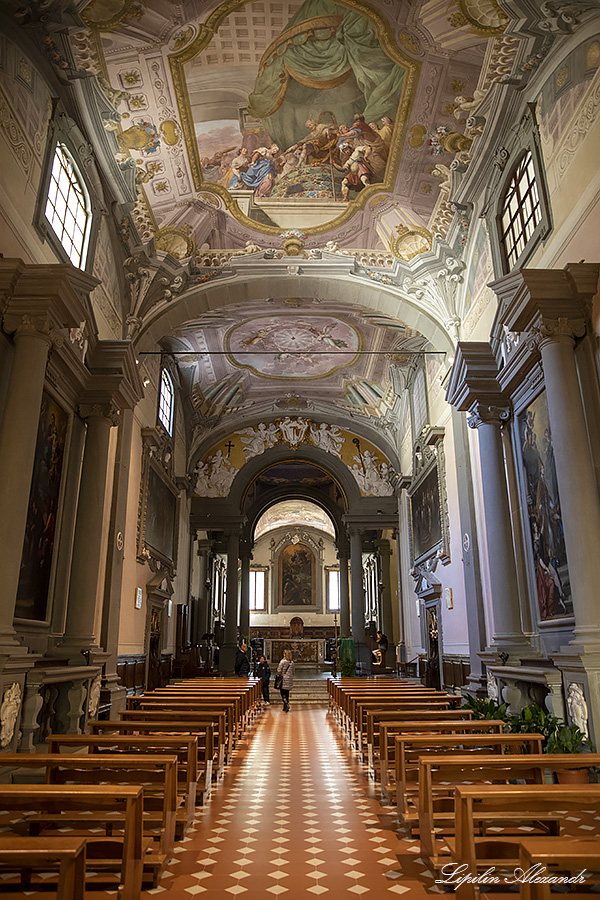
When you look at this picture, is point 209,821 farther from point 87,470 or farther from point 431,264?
point 431,264

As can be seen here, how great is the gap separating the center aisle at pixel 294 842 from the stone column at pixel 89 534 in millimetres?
3097

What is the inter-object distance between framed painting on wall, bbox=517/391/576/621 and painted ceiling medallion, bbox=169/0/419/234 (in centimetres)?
540

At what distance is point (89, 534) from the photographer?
10.2 m

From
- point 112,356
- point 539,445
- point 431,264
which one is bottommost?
point 539,445

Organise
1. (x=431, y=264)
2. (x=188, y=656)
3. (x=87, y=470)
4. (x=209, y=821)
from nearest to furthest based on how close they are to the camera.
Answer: (x=209, y=821) → (x=87, y=470) → (x=431, y=264) → (x=188, y=656)

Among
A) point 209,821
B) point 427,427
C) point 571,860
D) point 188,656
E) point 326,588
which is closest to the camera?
point 571,860

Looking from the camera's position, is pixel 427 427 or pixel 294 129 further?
pixel 427 427

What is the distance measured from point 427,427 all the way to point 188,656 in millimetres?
10100

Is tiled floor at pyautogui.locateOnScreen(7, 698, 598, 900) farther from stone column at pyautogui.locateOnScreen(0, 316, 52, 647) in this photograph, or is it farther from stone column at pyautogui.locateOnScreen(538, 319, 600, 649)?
stone column at pyautogui.locateOnScreen(0, 316, 52, 647)

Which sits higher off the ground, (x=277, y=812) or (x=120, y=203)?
(x=120, y=203)

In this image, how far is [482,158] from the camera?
10.7 meters

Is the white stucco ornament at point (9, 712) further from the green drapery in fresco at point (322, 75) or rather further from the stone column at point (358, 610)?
the stone column at point (358, 610)

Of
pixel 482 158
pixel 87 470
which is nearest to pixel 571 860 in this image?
pixel 87 470

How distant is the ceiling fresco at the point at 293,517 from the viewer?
38594mm
